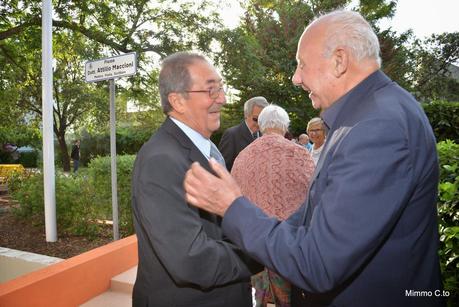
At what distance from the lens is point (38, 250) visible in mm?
5785

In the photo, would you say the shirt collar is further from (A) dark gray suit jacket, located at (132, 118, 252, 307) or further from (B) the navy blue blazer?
(B) the navy blue blazer

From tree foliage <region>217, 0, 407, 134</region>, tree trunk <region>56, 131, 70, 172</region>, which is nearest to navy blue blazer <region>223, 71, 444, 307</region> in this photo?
tree foliage <region>217, 0, 407, 134</region>

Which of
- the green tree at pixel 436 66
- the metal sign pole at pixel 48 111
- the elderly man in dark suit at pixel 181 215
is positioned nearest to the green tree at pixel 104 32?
the metal sign pole at pixel 48 111

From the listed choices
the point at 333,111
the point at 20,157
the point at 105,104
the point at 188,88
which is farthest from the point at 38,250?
the point at 20,157

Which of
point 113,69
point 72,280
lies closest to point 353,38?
point 72,280

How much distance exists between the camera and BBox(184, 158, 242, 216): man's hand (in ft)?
Result: 4.42

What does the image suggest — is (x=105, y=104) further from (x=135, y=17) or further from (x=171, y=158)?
(x=171, y=158)

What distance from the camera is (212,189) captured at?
4.44 ft

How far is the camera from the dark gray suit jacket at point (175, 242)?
1551 millimetres

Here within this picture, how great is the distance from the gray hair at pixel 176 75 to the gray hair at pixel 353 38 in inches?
30.8

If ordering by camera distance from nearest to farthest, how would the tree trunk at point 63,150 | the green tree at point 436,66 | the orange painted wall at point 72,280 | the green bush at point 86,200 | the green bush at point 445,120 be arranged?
1. the orange painted wall at point 72,280
2. the green bush at point 86,200
3. the green bush at point 445,120
4. the tree trunk at point 63,150
5. the green tree at point 436,66

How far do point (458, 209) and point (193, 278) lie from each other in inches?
73.5

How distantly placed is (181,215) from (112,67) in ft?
11.9

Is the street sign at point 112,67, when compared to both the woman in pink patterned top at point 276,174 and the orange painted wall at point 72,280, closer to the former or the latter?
the orange painted wall at point 72,280
